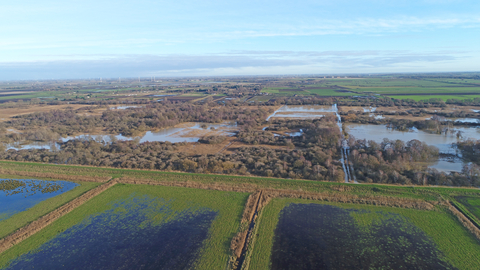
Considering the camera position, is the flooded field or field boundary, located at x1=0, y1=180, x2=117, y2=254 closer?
the flooded field

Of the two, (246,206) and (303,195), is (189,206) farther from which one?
(303,195)

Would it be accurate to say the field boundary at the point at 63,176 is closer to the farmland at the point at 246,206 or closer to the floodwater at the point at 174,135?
the farmland at the point at 246,206

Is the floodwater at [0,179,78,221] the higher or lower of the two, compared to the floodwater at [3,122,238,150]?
lower

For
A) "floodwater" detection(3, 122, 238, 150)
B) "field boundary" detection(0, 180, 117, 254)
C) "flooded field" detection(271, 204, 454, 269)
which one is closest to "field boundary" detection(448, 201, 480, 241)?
"flooded field" detection(271, 204, 454, 269)

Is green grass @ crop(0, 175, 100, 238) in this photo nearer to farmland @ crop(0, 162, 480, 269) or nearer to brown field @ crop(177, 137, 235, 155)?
farmland @ crop(0, 162, 480, 269)

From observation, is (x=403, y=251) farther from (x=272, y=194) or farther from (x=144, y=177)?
(x=144, y=177)

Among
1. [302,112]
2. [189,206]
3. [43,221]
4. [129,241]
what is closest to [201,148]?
[189,206]
